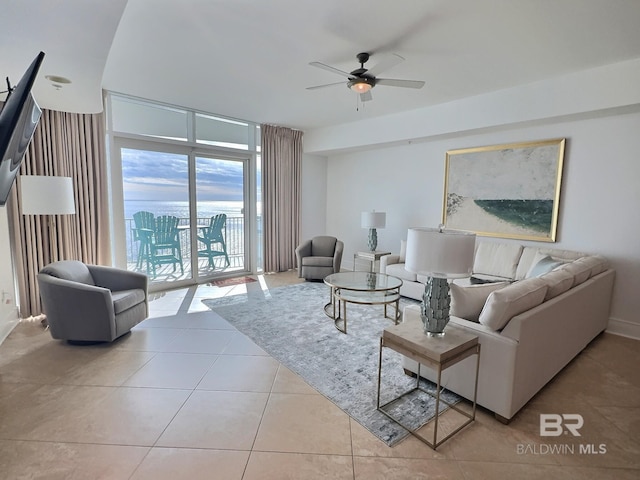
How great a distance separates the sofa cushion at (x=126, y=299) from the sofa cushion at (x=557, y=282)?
3700 millimetres

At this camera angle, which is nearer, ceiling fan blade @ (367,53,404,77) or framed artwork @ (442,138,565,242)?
ceiling fan blade @ (367,53,404,77)

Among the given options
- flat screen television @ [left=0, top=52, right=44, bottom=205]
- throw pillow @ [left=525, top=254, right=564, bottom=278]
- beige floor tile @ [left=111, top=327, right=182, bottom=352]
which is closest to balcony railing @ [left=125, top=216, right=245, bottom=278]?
beige floor tile @ [left=111, top=327, right=182, bottom=352]

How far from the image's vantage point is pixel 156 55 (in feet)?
10.1

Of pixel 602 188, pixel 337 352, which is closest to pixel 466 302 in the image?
pixel 337 352

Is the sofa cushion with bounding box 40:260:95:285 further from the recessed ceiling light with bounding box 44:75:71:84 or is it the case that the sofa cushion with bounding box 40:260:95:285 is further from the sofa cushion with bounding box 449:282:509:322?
the sofa cushion with bounding box 449:282:509:322

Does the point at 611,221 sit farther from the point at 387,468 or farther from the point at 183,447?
the point at 183,447

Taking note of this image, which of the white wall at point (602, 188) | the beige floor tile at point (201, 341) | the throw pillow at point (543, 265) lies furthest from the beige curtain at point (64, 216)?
the throw pillow at point (543, 265)

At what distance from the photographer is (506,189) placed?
4.37m

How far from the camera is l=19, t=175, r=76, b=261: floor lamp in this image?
3.19 m

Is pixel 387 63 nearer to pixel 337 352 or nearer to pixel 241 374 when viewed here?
pixel 337 352

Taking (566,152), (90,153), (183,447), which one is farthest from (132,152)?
(566,152)

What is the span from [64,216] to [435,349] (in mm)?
4301

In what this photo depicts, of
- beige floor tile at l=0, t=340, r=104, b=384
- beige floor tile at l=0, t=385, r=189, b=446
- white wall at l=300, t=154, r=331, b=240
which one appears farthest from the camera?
white wall at l=300, t=154, r=331, b=240

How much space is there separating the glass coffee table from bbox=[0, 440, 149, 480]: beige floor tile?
2.15 metres
